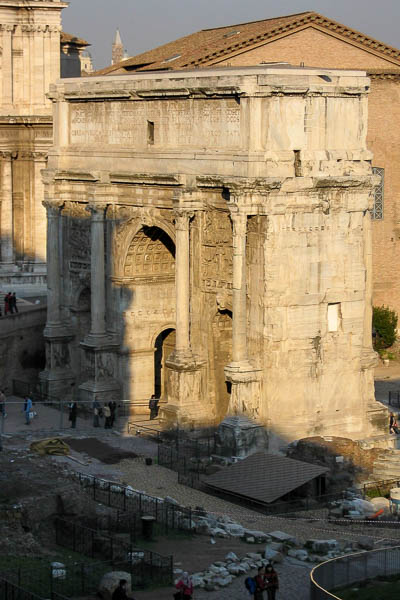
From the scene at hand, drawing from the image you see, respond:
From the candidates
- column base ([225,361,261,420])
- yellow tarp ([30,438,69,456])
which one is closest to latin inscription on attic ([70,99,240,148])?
column base ([225,361,261,420])

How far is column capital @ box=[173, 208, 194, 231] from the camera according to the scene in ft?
147

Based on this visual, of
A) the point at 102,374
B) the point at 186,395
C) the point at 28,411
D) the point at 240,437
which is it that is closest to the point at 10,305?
the point at 102,374

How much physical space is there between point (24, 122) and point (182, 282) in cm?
2173

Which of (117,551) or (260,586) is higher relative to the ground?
(117,551)

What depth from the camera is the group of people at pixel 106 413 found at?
47688 mm

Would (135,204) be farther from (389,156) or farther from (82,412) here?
(389,156)

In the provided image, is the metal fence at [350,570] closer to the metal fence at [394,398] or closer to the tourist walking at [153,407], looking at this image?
the tourist walking at [153,407]

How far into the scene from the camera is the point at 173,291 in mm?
49938

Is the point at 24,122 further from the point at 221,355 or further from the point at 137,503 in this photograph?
the point at 137,503

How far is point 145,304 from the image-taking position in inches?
1949

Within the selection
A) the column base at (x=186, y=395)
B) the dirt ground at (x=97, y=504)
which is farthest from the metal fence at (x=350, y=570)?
the column base at (x=186, y=395)

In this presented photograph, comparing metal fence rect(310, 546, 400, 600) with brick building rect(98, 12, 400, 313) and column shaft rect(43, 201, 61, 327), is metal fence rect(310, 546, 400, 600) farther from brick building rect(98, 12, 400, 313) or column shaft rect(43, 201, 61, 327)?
brick building rect(98, 12, 400, 313)

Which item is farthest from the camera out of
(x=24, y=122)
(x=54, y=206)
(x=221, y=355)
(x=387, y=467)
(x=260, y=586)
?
(x=24, y=122)

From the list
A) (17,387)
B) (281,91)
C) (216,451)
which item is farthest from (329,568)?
(17,387)
